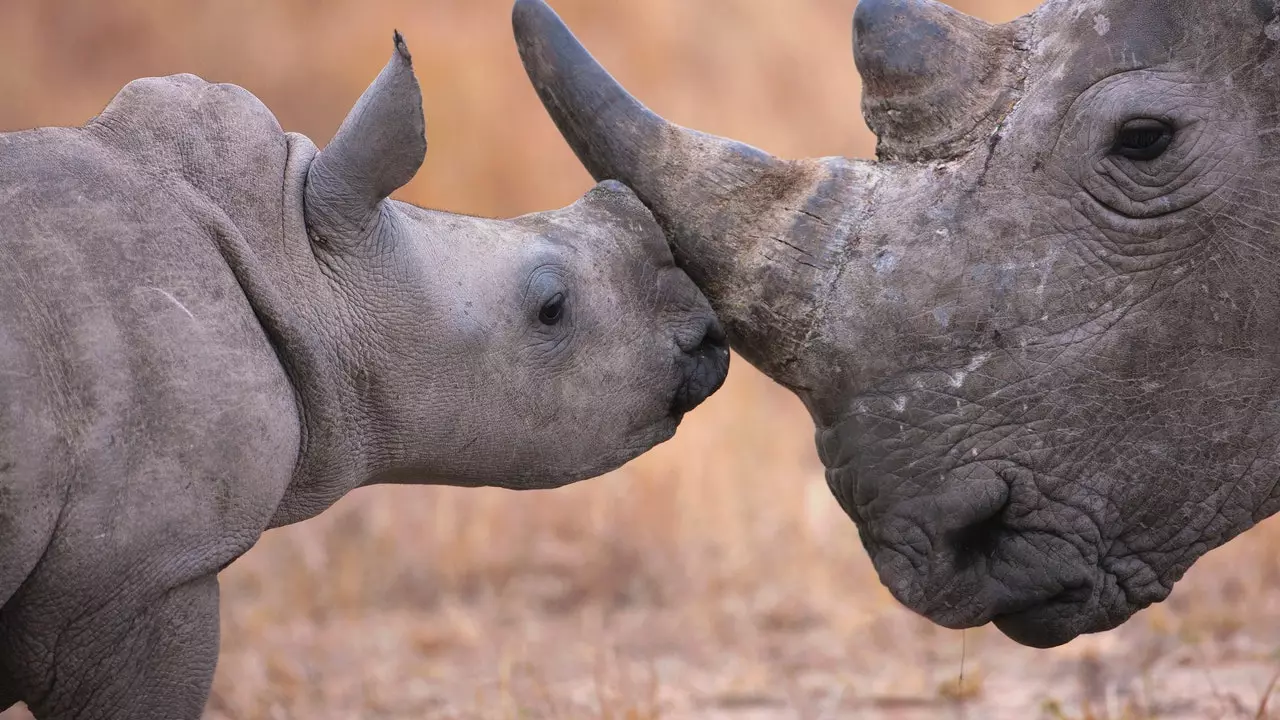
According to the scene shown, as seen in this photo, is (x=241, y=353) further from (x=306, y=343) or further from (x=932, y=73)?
(x=932, y=73)

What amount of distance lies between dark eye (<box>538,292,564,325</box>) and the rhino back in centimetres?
67

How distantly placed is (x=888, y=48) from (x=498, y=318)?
3.63ft

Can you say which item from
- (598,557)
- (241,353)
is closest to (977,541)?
(241,353)

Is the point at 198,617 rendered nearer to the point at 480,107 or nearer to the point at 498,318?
the point at 498,318

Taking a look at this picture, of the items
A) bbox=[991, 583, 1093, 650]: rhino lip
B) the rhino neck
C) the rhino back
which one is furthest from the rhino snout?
the rhino back

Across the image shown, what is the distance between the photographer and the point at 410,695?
5.64 meters

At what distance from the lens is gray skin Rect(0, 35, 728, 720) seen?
312cm

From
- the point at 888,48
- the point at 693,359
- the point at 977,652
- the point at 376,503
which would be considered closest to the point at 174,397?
the point at 693,359

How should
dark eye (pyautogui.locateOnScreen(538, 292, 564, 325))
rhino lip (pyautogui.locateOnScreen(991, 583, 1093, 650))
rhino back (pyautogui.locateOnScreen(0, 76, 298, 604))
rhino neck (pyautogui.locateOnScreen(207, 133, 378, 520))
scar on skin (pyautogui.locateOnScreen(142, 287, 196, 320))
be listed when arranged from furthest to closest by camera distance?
dark eye (pyautogui.locateOnScreen(538, 292, 564, 325)) < rhino lip (pyautogui.locateOnScreen(991, 583, 1093, 650)) < rhino neck (pyautogui.locateOnScreen(207, 133, 378, 520)) < scar on skin (pyautogui.locateOnScreen(142, 287, 196, 320)) < rhino back (pyautogui.locateOnScreen(0, 76, 298, 604))

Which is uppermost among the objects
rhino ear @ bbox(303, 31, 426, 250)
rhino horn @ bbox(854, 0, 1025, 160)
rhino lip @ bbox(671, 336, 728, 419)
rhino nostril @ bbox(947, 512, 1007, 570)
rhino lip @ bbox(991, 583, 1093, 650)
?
rhino horn @ bbox(854, 0, 1025, 160)

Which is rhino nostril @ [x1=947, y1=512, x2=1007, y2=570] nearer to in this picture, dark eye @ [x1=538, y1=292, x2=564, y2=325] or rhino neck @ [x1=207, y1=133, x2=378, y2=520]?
dark eye @ [x1=538, y1=292, x2=564, y2=325]

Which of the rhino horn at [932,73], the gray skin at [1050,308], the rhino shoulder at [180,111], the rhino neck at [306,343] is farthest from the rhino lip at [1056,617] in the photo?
the rhino shoulder at [180,111]

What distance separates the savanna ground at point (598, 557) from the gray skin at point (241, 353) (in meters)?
1.24

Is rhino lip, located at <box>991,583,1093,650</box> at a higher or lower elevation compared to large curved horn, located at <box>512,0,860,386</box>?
lower
